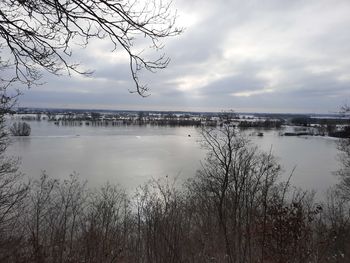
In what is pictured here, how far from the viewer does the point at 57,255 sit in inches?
185

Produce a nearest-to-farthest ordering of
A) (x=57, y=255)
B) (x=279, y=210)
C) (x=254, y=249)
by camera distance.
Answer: (x=279, y=210)
(x=254, y=249)
(x=57, y=255)

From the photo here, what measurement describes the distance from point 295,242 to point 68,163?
1174 inches

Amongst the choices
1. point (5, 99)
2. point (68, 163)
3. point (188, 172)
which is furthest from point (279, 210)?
point (68, 163)

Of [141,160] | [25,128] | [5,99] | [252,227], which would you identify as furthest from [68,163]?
[25,128]

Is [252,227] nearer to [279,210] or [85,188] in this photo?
[279,210]

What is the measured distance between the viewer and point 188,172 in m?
27.2

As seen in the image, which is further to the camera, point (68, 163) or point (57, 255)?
point (68, 163)

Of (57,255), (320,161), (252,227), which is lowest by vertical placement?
(320,161)

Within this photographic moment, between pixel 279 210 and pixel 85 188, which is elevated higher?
pixel 279 210

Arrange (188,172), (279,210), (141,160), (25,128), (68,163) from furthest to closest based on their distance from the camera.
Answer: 1. (25,128)
2. (141,160)
3. (68,163)
4. (188,172)
5. (279,210)

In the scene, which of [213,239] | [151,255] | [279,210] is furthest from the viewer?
[213,239]

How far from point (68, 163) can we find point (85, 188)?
10581 mm

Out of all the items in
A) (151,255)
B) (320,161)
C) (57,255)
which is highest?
(151,255)

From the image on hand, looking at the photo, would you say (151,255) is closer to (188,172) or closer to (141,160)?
(188,172)
